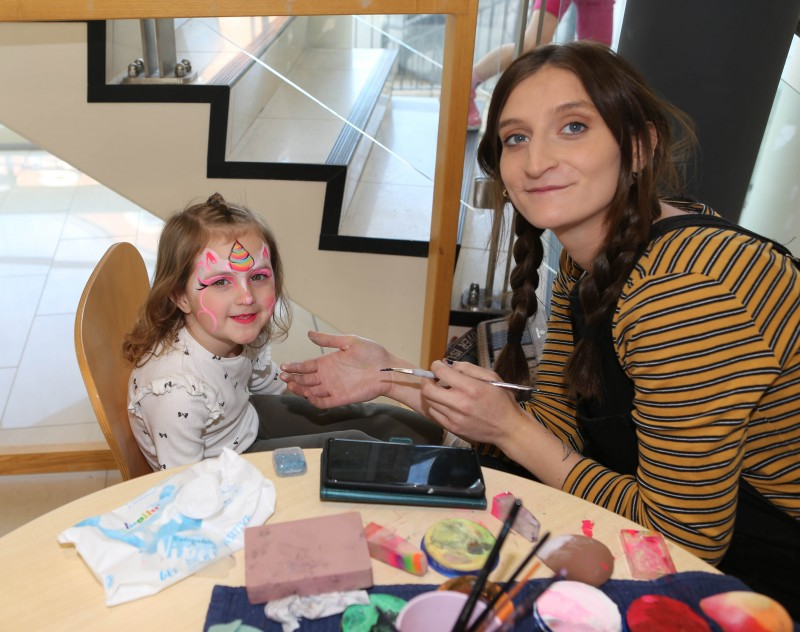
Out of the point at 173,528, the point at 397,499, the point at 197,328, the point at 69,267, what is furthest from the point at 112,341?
the point at 69,267

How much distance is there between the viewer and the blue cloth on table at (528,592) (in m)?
0.77

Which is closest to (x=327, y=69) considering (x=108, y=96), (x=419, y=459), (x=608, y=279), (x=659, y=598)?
(x=108, y=96)

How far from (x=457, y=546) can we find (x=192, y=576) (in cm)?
30

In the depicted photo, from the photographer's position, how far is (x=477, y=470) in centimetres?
98

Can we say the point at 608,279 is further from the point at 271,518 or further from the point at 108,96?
the point at 108,96

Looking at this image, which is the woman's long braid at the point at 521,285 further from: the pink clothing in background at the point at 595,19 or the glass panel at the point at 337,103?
the pink clothing in background at the point at 595,19

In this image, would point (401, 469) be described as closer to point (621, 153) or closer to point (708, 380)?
point (708, 380)

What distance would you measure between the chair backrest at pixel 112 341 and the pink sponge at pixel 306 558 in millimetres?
407

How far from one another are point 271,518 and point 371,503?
13 cm

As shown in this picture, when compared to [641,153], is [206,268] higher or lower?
lower

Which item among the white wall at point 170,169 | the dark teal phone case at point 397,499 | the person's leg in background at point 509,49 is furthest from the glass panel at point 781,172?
the dark teal phone case at point 397,499

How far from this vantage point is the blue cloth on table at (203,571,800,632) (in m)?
0.77

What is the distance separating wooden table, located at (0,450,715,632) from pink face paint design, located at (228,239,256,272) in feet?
1.29

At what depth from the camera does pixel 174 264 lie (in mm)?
1299
